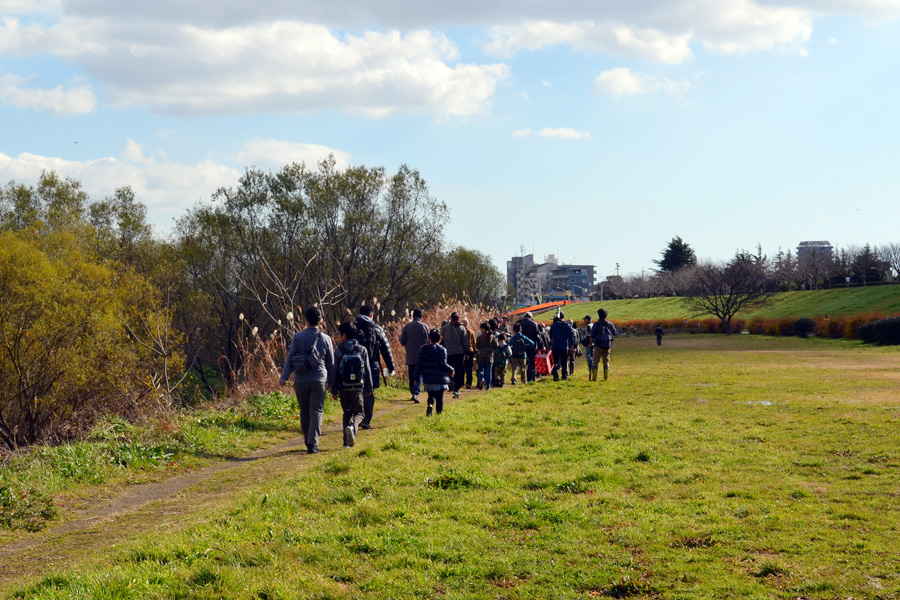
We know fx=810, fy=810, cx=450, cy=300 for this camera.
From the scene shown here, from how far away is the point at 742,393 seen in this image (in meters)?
18.5

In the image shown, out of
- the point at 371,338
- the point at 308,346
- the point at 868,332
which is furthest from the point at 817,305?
the point at 308,346

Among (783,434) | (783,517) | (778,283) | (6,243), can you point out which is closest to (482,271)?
(778,283)

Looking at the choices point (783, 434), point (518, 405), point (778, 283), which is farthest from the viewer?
point (778, 283)

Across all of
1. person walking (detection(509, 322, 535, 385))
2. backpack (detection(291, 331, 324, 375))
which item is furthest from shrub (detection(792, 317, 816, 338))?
backpack (detection(291, 331, 324, 375))

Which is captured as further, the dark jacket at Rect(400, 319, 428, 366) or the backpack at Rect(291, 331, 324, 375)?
A: the dark jacket at Rect(400, 319, 428, 366)

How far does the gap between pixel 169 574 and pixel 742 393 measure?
51.7 ft

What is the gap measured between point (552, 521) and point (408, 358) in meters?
10.2

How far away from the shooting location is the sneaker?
1121cm

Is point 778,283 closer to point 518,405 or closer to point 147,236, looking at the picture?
point 147,236

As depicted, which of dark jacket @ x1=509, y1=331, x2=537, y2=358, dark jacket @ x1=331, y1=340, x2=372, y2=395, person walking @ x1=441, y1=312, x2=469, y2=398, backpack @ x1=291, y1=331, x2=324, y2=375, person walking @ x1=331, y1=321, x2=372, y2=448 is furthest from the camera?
dark jacket @ x1=509, y1=331, x2=537, y2=358

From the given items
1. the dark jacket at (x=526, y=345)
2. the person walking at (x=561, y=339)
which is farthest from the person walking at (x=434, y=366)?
the person walking at (x=561, y=339)

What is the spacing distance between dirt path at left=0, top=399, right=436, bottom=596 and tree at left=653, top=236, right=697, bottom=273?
112973mm

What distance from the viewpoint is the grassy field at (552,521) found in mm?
5207

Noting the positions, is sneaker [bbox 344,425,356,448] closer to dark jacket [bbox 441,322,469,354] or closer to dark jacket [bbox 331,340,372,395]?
dark jacket [bbox 331,340,372,395]
